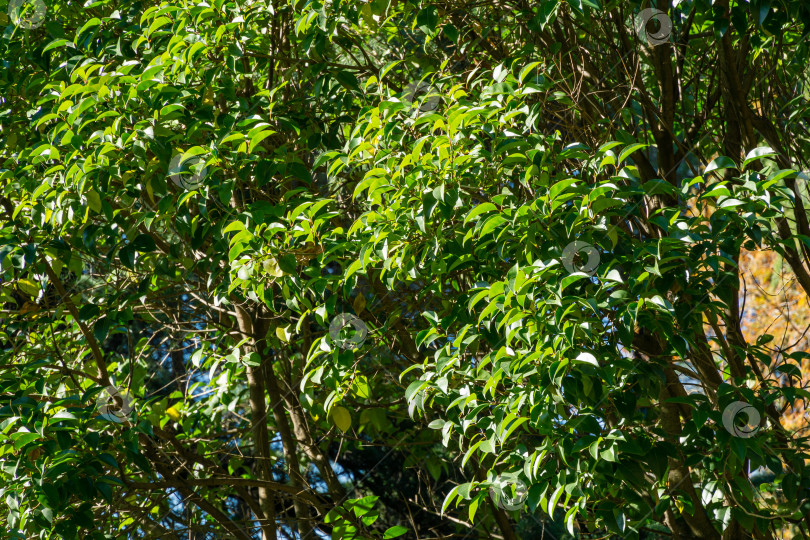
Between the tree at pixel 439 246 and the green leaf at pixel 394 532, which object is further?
the green leaf at pixel 394 532

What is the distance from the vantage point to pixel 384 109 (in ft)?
6.79

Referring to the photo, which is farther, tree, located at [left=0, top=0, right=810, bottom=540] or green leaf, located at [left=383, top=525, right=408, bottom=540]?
green leaf, located at [left=383, top=525, right=408, bottom=540]

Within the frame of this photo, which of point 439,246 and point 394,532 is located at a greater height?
point 439,246

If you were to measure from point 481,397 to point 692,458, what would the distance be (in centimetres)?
51

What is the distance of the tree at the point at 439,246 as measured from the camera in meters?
1.64

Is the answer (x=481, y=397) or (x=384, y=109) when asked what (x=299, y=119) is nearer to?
(x=384, y=109)

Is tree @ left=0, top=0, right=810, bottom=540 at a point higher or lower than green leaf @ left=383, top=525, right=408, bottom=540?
higher

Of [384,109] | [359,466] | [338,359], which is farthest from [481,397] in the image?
[359,466]

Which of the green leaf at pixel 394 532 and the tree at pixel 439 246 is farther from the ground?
the tree at pixel 439 246

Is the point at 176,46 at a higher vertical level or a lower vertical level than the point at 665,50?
higher

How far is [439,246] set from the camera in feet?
5.99

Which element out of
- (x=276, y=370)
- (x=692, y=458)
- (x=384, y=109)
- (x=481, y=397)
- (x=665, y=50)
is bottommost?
(x=692, y=458)

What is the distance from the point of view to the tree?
164 cm

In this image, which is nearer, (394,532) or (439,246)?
(439,246)
